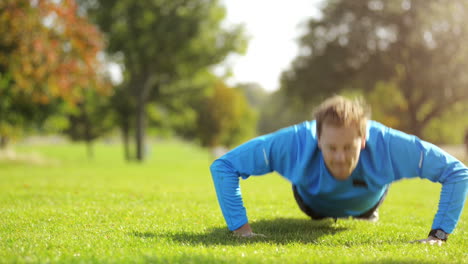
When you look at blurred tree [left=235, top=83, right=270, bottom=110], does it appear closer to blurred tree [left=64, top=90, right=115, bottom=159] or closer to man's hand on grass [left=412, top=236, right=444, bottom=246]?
blurred tree [left=64, top=90, right=115, bottom=159]

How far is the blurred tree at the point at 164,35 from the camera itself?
31328mm

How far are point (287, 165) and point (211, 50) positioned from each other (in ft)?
91.8

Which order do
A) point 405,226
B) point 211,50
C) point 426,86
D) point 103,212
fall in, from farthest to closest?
point 211,50, point 426,86, point 103,212, point 405,226

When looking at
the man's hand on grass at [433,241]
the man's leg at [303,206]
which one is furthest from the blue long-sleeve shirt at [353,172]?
the man's leg at [303,206]

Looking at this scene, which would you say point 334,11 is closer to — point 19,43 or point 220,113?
point 19,43

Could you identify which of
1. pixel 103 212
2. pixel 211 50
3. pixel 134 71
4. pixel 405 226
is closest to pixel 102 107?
pixel 134 71

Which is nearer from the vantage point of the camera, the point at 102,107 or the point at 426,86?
the point at 426,86

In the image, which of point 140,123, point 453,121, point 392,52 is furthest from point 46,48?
point 453,121

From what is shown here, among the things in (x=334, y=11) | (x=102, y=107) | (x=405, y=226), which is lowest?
(x=405, y=226)

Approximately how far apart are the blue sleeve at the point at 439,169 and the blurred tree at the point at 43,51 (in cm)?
1731

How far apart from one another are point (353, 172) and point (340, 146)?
70 centimetres

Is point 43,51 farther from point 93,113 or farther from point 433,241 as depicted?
point 93,113

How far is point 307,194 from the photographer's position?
18.9ft

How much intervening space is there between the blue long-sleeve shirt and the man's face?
0.29 meters
